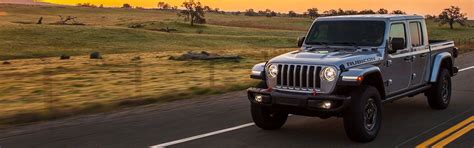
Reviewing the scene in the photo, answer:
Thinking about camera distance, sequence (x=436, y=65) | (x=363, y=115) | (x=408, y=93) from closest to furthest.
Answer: (x=363, y=115) < (x=408, y=93) < (x=436, y=65)

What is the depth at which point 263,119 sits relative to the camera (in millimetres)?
8375

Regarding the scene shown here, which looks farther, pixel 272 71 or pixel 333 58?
pixel 272 71

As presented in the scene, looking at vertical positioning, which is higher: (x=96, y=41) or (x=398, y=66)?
(x=398, y=66)

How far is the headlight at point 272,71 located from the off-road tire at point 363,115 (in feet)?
3.76

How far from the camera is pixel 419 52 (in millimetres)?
9586

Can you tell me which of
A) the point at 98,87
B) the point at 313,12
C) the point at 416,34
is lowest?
the point at 98,87

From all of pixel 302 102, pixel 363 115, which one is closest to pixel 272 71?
pixel 302 102

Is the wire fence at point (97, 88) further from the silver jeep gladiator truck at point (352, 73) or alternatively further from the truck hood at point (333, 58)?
the truck hood at point (333, 58)

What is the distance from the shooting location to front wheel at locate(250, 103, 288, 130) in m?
8.35

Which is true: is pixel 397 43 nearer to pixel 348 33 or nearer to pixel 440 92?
pixel 348 33

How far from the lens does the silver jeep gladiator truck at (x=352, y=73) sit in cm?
732

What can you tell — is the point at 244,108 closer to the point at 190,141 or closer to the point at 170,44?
the point at 190,141

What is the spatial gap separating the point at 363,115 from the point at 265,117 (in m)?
1.63

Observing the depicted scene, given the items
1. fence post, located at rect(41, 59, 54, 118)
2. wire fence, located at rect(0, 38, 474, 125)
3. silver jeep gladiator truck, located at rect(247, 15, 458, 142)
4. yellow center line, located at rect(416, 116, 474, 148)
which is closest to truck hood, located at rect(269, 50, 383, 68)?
silver jeep gladiator truck, located at rect(247, 15, 458, 142)
